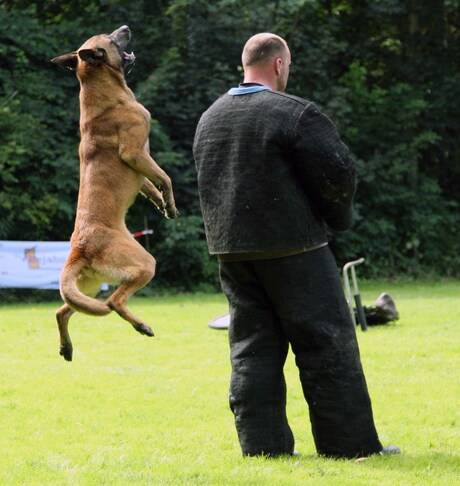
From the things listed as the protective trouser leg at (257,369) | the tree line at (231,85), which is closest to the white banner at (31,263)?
the tree line at (231,85)

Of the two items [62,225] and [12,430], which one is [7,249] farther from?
[12,430]

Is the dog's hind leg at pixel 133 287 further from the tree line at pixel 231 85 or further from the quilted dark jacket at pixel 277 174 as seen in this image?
the tree line at pixel 231 85

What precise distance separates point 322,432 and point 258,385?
471 millimetres

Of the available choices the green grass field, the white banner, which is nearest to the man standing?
the green grass field

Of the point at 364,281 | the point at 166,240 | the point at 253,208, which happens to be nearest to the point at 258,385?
the point at 253,208

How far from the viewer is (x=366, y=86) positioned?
2519 centimetres

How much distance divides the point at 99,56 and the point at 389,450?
293cm

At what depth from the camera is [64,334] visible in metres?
4.82

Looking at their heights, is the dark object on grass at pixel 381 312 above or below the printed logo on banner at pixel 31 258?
below

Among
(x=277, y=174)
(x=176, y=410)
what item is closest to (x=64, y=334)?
(x=277, y=174)

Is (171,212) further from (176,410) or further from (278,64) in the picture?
(176,410)

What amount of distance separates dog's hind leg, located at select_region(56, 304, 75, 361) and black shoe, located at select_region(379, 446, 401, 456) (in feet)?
6.82

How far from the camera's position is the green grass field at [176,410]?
5.45 metres

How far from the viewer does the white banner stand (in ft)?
57.5
